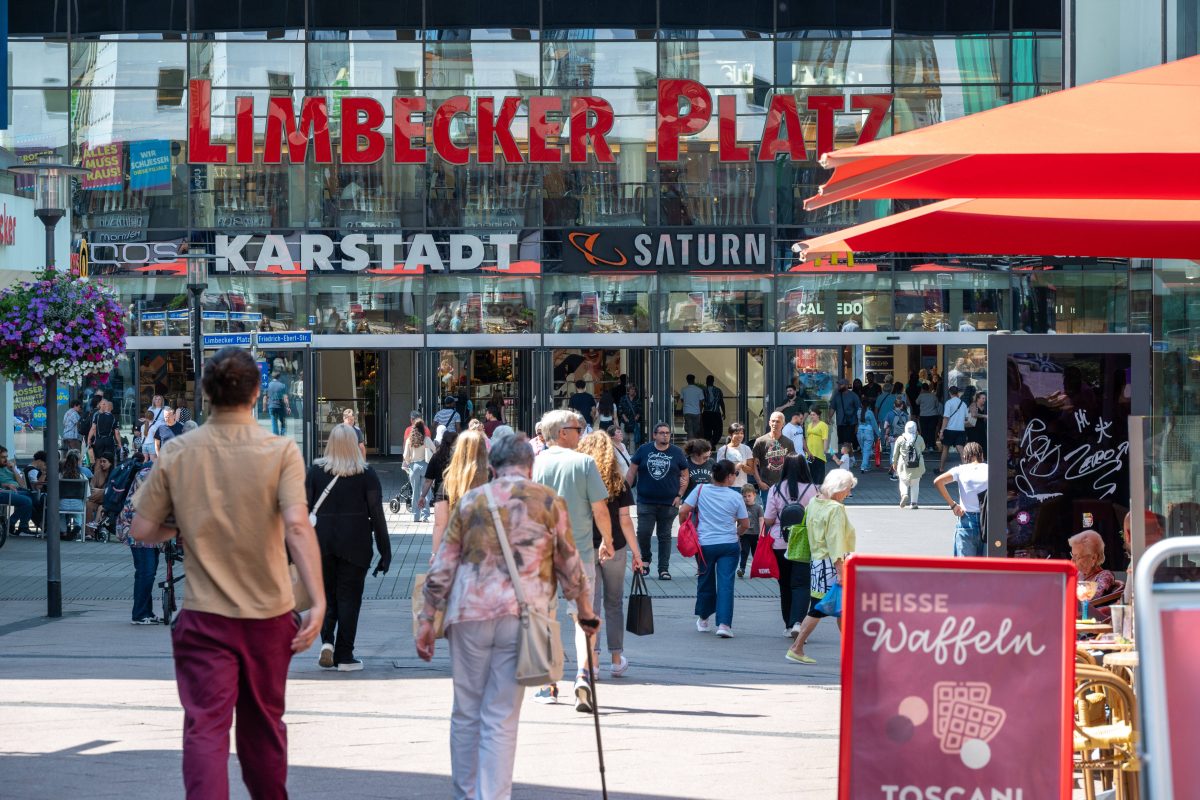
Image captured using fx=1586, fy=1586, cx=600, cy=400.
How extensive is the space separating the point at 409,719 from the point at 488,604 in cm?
285

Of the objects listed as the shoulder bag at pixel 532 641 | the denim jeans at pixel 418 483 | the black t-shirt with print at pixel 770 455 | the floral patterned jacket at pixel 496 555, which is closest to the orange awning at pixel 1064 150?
the floral patterned jacket at pixel 496 555

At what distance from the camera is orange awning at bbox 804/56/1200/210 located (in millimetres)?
4879

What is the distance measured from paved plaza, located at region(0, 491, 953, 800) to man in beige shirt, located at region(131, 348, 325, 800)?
159 cm

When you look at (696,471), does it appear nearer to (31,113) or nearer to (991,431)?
(991,431)

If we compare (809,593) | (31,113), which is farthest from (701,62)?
(809,593)

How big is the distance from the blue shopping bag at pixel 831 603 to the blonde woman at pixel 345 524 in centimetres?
294

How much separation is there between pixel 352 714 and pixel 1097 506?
436 centimetres

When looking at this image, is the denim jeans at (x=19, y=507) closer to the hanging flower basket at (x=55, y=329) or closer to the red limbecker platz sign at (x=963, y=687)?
the hanging flower basket at (x=55, y=329)

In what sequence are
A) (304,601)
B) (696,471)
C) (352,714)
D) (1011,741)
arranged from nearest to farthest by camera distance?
1. (1011,741)
2. (304,601)
3. (352,714)
4. (696,471)

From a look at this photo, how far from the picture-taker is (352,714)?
8656 millimetres

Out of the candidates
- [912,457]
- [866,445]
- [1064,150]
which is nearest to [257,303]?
[866,445]

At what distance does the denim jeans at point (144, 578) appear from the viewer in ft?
41.2

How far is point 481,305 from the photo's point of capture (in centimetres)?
3106

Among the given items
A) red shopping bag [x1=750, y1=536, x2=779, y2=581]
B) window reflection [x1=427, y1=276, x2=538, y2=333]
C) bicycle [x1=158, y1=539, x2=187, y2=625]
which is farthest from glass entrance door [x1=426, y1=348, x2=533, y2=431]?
red shopping bag [x1=750, y1=536, x2=779, y2=581]
